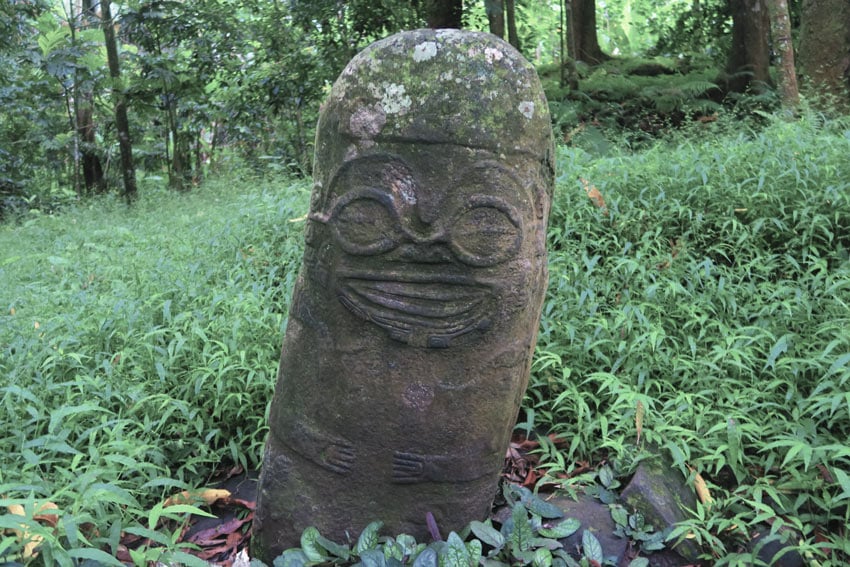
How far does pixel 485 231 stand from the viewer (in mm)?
1962

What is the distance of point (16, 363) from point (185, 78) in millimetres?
5376

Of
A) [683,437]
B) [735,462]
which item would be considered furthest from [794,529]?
[683,437]

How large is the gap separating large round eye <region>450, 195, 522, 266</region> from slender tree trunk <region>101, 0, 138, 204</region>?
6545 mm

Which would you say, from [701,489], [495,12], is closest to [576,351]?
[701,489]

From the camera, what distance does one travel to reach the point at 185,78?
7.59 metres

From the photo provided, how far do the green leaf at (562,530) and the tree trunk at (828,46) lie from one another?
4.99 meters

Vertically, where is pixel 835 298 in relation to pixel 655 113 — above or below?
below

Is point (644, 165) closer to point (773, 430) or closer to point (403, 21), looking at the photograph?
point (773, 430)

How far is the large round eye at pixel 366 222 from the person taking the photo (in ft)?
6.32

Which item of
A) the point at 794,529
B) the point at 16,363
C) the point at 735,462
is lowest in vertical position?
the point at 794,529

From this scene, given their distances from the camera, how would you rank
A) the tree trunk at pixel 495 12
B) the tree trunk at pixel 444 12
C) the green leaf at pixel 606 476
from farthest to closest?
the tree trunk at pixel 444 12, the tree trunk at pixel 495 12, the green leaf at pixel 606 476

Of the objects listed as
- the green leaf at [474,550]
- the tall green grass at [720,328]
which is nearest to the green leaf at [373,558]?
the green leaf at [474,550]

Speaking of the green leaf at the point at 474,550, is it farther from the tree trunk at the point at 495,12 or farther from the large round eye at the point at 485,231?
the tree trunk at the point at 495,12

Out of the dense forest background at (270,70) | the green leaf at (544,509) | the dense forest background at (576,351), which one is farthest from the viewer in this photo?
the dense forest background at (270,70)
